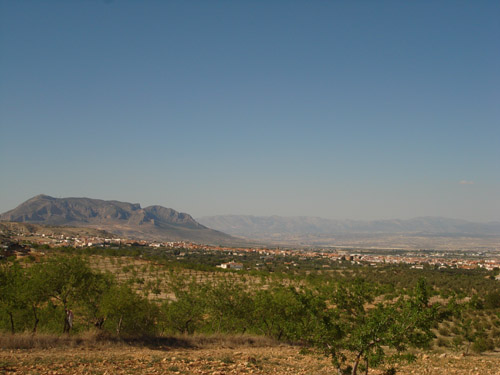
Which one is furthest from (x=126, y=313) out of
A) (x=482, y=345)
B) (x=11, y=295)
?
(x=482, y=345)

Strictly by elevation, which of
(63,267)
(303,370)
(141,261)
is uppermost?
(63,267)

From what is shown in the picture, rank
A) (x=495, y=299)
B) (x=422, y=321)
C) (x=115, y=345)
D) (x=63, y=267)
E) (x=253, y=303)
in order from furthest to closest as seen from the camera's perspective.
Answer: (x=495, y=299) < (x=253, y=303) < (x=63, y=267) < (x=115, y=345) < (x=422, y=321)

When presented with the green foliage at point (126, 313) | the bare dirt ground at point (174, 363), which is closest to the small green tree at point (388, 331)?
the bare dirt ground at point (174, 363)

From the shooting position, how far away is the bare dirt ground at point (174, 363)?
44.2 ft

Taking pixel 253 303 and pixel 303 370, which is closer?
pixel 303 370

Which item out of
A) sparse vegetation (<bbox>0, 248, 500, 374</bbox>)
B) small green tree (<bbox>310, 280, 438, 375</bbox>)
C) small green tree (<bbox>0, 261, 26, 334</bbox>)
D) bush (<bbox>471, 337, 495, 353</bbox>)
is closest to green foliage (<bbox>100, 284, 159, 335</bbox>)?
sparse vegetation (<bbox>0, 248, 500, 374</bbox>)

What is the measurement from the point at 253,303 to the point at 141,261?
58809 mm

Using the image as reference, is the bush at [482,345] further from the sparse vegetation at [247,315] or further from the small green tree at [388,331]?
the small green tree at [388,331]

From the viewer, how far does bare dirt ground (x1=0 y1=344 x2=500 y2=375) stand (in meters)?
13.5

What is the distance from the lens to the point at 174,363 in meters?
15.1

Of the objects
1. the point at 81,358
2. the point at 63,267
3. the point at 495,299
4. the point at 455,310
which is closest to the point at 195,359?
the point at 81,358

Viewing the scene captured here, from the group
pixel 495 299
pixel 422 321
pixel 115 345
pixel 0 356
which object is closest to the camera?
pixel 422 321

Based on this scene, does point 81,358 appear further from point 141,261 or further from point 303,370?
point 141,261

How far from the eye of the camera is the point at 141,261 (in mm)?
83312
